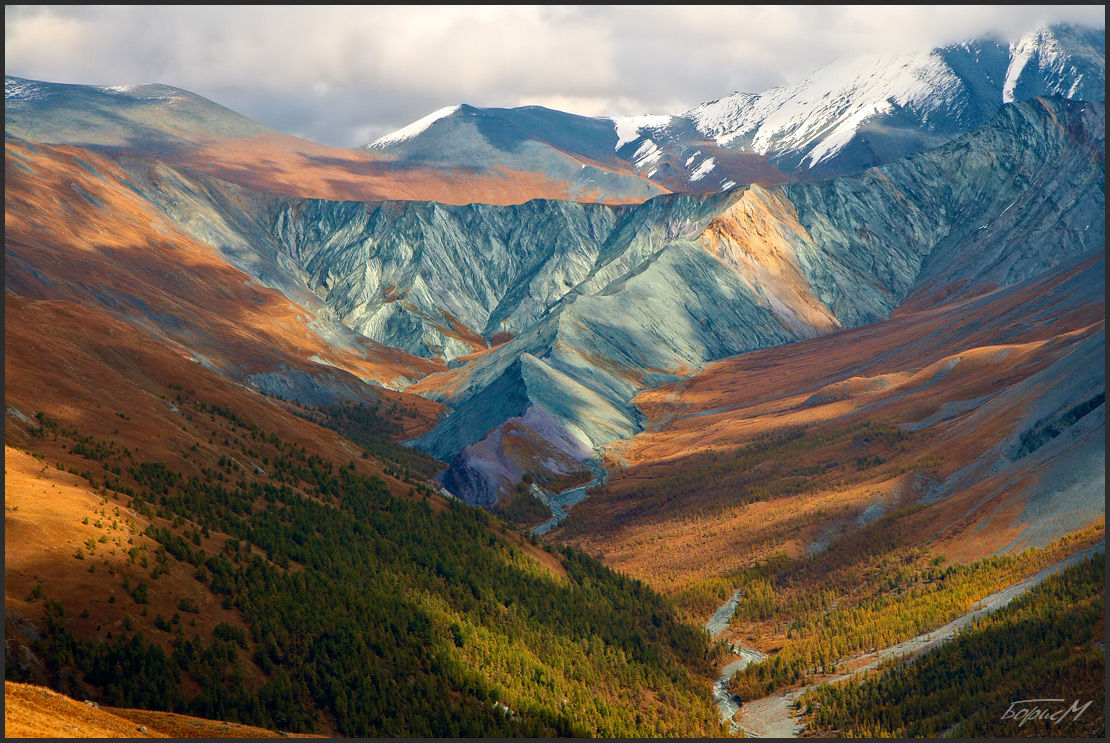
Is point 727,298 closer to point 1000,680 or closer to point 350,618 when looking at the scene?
point 1000,680

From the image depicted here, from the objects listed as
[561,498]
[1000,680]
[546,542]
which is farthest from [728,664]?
[561,498]

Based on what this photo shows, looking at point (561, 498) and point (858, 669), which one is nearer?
point (858, 669)

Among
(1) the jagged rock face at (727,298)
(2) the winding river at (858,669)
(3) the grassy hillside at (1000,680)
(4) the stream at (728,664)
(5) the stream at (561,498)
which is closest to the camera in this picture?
(3) the grassy hillside at (1000,680)

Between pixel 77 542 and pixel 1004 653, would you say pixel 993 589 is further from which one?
pixel 77 542

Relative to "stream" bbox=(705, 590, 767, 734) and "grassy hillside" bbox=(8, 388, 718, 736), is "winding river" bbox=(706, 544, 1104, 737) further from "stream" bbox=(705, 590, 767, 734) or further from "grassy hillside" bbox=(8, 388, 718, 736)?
"grassy hillside" bbox=(8, 388, 718, 736)

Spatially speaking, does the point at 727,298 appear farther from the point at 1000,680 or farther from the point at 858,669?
the point at 1000,680

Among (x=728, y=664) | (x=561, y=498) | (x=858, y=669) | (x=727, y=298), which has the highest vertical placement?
(x=727, y=298)

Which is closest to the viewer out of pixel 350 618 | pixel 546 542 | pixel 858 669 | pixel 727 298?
pixel 350 618

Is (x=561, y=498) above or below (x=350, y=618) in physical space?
below

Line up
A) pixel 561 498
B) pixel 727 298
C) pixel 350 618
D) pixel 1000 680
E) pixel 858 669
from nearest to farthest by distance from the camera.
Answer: pixel 1000 680 → pixel 350 618 → pixel 858 669 → pixel 561 498 → pixel 727 298

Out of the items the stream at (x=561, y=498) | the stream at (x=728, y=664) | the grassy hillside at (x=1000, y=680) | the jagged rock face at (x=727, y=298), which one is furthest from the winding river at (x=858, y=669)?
the jagged rock face at (x=727, y=298)

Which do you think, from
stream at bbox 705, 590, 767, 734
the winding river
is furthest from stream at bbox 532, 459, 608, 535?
the winding river

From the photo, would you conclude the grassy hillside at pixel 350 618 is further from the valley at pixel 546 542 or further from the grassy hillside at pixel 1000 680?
the grassy hillside at pixel 1000 680
